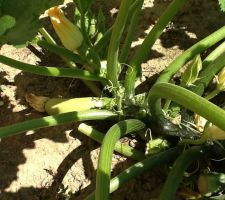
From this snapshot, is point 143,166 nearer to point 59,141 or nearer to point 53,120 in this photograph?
point 53,120

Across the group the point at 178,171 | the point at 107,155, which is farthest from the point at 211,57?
the point at 107,155

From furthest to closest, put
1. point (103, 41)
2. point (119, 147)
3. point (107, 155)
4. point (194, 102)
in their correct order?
point (103, 41)
point (119, 147)
point (107, 155)
point (194, 102)

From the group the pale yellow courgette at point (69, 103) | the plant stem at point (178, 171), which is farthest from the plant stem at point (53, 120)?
the plant stem at point (178, 171)

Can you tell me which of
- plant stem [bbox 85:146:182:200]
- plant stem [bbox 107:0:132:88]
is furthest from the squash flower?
plant stem [bbox 85:146:182:200]

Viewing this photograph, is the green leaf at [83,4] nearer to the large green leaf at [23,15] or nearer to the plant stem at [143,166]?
the large green leaf at [23,15]

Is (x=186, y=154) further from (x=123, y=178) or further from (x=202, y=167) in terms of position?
(x=123, y=178)

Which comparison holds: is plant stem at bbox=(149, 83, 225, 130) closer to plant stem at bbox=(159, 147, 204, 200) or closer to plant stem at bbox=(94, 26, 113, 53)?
plant stem at bbox=(159, 147, 204, 200)
